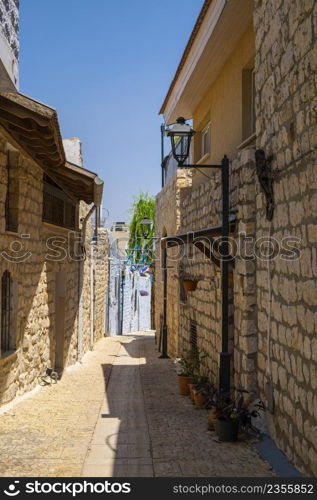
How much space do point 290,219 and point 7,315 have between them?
14.2 feet

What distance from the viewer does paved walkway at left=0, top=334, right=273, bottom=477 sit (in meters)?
4.75

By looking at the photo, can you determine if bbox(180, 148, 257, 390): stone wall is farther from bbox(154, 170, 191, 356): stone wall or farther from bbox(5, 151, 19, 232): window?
bbox(5, 151, 19, 232): window

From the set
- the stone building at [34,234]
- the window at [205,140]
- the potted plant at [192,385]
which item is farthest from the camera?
the window at [205,140]

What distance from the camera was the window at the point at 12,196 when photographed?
7460 mm

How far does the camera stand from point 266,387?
538 cm

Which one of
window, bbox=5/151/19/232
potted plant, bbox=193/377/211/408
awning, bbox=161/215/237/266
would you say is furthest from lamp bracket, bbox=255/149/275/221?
window, bbox=5/151/19/232

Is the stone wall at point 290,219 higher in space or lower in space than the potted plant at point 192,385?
higher

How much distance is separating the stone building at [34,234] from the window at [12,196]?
0.04 feet

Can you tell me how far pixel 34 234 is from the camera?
8.52 m

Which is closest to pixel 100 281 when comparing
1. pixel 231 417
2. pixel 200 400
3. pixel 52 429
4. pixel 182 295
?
pixel 182 295

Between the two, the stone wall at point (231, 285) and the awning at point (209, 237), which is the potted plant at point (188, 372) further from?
the awning at point (209, 237)

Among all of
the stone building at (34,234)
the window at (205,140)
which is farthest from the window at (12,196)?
the window at (205,140)

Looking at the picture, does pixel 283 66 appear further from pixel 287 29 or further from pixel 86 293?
pixel 86 293

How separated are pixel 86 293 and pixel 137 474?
1043cm
